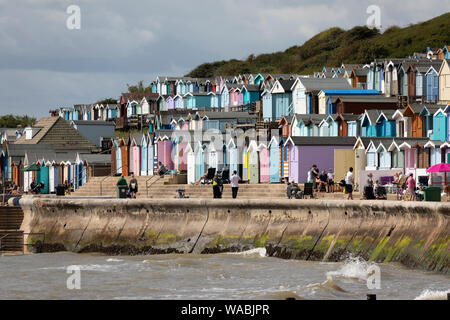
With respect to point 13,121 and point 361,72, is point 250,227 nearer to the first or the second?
point 361,72

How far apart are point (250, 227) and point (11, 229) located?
1349 centimetres

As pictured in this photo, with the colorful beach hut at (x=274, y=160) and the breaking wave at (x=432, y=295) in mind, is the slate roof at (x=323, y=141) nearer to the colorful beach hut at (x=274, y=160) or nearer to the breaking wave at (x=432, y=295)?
the colorful beach hut at (x=274, y=160)

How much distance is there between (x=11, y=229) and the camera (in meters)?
39.6

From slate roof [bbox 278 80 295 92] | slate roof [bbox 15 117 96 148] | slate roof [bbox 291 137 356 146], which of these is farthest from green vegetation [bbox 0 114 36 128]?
slate roof [bbox 291 137 356 146]

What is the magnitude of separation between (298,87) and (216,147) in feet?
41.0

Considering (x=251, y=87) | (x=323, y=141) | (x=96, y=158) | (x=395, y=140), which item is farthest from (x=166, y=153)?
(x=395, y=140)

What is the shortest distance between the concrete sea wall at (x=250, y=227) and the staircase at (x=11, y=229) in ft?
1.61

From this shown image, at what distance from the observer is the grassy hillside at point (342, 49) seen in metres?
114

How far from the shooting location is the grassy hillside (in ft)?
375

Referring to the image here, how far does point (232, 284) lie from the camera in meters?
24.3

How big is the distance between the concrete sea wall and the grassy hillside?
79.7 metres

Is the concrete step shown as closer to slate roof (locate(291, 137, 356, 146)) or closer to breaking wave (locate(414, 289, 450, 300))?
slate roof (locate(291, 137, 356, 146))
